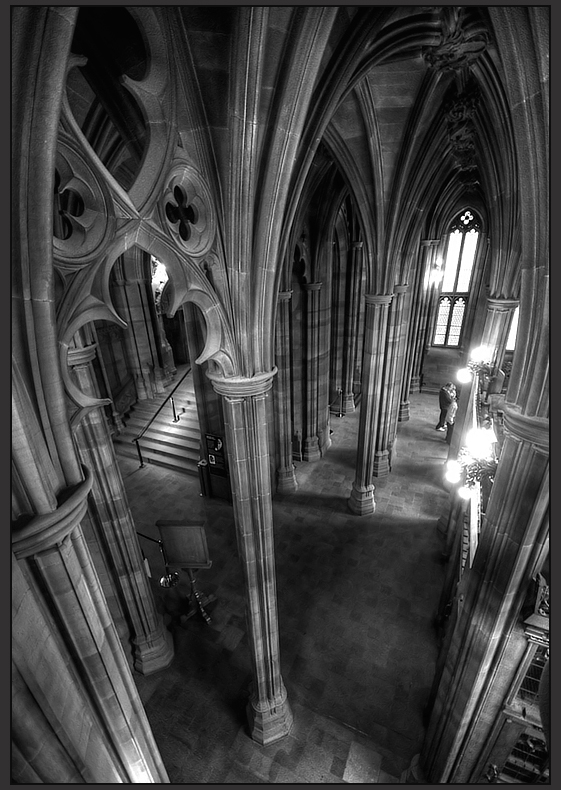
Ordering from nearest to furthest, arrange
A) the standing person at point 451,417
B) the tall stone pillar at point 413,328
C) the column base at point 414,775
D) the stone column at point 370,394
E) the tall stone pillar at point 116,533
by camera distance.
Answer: the column base at point 414,775 → the tall stone pillar at point 116,533 → the stone column at point 370,394 → the standing person at point 451,417 → the tall stone pillar at point 413,328

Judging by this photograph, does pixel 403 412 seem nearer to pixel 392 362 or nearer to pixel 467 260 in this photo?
pixel 392 362

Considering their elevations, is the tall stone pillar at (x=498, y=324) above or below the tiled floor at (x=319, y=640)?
above

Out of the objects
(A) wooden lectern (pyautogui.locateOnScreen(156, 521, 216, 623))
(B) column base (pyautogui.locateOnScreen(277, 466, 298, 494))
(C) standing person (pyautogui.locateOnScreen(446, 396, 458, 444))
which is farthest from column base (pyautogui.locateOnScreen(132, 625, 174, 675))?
(C) standing person (pyautogui.locateOnScreen(446, 396, 458, 444))

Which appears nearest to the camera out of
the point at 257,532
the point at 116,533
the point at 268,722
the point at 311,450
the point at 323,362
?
the point at 257,532

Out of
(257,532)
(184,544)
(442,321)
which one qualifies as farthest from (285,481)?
(442,321)

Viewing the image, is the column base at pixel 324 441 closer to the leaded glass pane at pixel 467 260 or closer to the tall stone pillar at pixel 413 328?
the tall stone pillar at pixel 413 328

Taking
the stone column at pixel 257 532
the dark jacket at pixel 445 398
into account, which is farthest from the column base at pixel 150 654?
the dark jacket at pixel 445 398

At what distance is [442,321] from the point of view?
69.1ft

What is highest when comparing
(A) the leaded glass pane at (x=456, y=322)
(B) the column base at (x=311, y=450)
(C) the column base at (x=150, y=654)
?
(A) the leaded glass pane at (x=456, y=322)

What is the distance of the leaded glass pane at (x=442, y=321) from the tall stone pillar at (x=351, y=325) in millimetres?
7659

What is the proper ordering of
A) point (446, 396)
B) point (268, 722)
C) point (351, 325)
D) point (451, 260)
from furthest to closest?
point (451, 260) → point (351, 325) → point (446, 396) → point (268, 722)

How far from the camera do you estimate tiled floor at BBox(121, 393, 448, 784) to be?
5605 millimetres

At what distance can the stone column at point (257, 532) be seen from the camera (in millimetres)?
4391

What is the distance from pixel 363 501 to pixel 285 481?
2.34 metres
